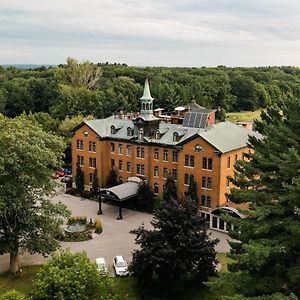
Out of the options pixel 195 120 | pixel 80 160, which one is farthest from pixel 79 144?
pixel 195 120

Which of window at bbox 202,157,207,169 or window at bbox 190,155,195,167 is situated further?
window at bbox 190,155,195,167

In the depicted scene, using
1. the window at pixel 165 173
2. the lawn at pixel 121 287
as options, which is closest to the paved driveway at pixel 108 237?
the lawn at pixel 121 287

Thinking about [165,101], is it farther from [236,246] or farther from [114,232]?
[236,246]

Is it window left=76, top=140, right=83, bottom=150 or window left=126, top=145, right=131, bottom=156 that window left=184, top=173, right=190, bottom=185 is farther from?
window left=76, top=140, right=83, bottom=150

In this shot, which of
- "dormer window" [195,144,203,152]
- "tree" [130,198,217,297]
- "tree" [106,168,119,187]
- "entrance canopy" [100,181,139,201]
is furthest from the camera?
"tree" [106,168,119,187]

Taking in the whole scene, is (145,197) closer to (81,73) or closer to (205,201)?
(205,201)

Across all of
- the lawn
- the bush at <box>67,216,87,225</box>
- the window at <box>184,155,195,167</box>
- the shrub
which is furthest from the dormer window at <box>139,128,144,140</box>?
the lawn

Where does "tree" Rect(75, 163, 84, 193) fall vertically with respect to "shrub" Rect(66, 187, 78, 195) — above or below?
above
